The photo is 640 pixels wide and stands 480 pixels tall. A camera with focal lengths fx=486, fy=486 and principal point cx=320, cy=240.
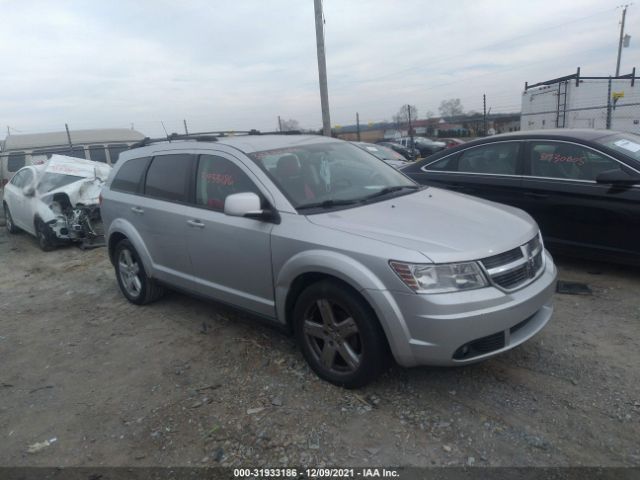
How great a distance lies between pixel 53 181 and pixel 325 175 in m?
7.12

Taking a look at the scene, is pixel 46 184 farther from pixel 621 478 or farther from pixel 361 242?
pixel 621 478

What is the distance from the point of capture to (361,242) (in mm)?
3055

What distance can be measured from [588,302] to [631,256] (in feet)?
2.23

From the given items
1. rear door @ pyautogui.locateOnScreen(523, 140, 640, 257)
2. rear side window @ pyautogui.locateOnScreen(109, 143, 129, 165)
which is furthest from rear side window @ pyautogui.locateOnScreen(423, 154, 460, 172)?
rear side window @ pyautogui.locateOnScreen(109, 143, 129, 165)

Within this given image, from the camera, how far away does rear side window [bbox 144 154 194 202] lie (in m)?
4.39

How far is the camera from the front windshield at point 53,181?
888 cm

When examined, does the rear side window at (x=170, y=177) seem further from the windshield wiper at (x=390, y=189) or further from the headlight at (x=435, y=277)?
the headlight at (x=435, y=277)

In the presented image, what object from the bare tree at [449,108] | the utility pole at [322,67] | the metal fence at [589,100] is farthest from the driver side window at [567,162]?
the bare tree at [449,108]

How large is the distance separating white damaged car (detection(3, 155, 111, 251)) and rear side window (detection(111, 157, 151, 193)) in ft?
12.6

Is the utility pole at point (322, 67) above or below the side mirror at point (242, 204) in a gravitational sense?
above

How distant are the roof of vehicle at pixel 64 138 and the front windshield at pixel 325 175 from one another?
17.3m

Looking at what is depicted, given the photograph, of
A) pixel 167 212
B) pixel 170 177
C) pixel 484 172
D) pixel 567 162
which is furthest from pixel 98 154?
pixel 567 162

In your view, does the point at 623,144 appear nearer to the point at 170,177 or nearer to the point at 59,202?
the point at 170,177

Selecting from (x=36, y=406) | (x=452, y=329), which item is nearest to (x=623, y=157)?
(x=452, y=329)
